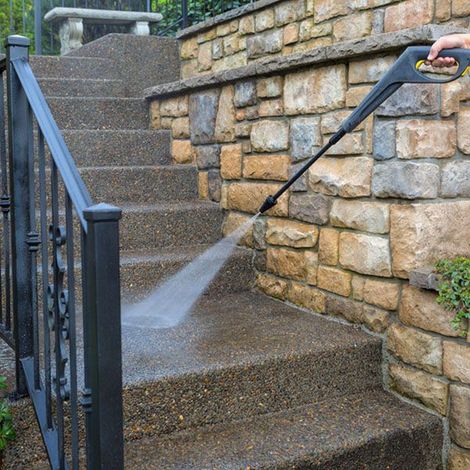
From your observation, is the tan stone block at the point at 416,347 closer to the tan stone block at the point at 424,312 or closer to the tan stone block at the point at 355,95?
the tan stone block at the point at 424,312

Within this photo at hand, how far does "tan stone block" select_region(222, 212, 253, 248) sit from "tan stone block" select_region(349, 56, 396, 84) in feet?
3.56

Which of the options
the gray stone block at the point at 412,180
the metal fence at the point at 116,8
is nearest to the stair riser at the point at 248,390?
the gray stone block at the point at 412,180

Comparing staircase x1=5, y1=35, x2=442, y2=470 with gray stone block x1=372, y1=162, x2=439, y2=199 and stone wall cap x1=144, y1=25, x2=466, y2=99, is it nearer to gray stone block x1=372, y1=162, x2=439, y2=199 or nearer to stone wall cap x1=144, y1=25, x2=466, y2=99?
gray stone block x1=372, y1=162, x2=439, y2=199

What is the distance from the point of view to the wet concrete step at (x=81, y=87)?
4.65m

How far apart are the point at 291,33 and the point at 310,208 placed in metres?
1.04

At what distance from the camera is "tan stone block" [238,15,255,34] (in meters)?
4.00

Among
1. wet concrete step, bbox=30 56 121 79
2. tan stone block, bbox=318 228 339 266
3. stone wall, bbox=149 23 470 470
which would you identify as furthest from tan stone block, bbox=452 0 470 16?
wet concrete step, bbox=30 56 121 79

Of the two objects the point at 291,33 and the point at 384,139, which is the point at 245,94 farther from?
the point at 384,139

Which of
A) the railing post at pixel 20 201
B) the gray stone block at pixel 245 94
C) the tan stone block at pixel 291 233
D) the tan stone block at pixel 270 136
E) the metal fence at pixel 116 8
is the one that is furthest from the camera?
the metal fence at pixel 116 8

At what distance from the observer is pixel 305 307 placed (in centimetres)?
335

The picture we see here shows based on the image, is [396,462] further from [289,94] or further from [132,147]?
[132,147]

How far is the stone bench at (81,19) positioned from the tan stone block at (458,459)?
4378 mm

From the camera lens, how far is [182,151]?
4.42 meters

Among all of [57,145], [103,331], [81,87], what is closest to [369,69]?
[57,145]
